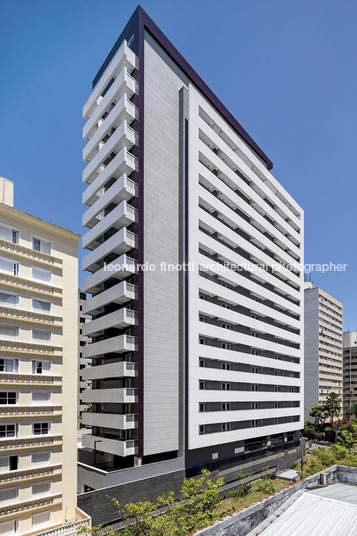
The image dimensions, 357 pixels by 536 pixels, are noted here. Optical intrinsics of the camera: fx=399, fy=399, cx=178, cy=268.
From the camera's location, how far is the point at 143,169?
4034 cm

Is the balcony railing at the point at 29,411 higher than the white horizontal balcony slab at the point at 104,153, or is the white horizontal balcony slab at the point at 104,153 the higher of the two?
the white horizontal balcony slab at the point at 104,153

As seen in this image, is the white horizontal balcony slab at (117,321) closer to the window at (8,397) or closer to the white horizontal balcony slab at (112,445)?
the white horizontal balcony slab at (112,445)

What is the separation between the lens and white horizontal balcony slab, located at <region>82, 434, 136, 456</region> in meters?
34.9

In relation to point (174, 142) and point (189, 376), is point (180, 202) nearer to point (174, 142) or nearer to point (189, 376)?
point (174, 142)

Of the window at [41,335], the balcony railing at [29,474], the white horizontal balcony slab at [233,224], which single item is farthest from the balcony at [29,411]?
the white horizontal balcony slab at [233,224]

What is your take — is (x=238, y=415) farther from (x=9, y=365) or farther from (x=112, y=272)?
(x=9, y=365)

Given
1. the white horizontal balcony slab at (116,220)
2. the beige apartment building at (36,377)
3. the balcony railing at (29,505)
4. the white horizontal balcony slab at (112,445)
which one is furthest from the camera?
the white horizontal balcony slab at (116,220)

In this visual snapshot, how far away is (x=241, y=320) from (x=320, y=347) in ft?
247

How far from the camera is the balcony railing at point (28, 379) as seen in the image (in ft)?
88.4

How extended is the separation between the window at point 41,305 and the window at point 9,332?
2.13 meters

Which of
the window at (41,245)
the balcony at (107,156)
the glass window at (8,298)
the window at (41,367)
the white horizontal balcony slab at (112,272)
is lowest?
the window at (41,367)

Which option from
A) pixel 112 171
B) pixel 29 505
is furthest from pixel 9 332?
pixel 112 171

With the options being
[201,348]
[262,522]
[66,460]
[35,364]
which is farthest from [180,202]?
[262,522]

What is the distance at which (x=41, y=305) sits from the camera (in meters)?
30.1
